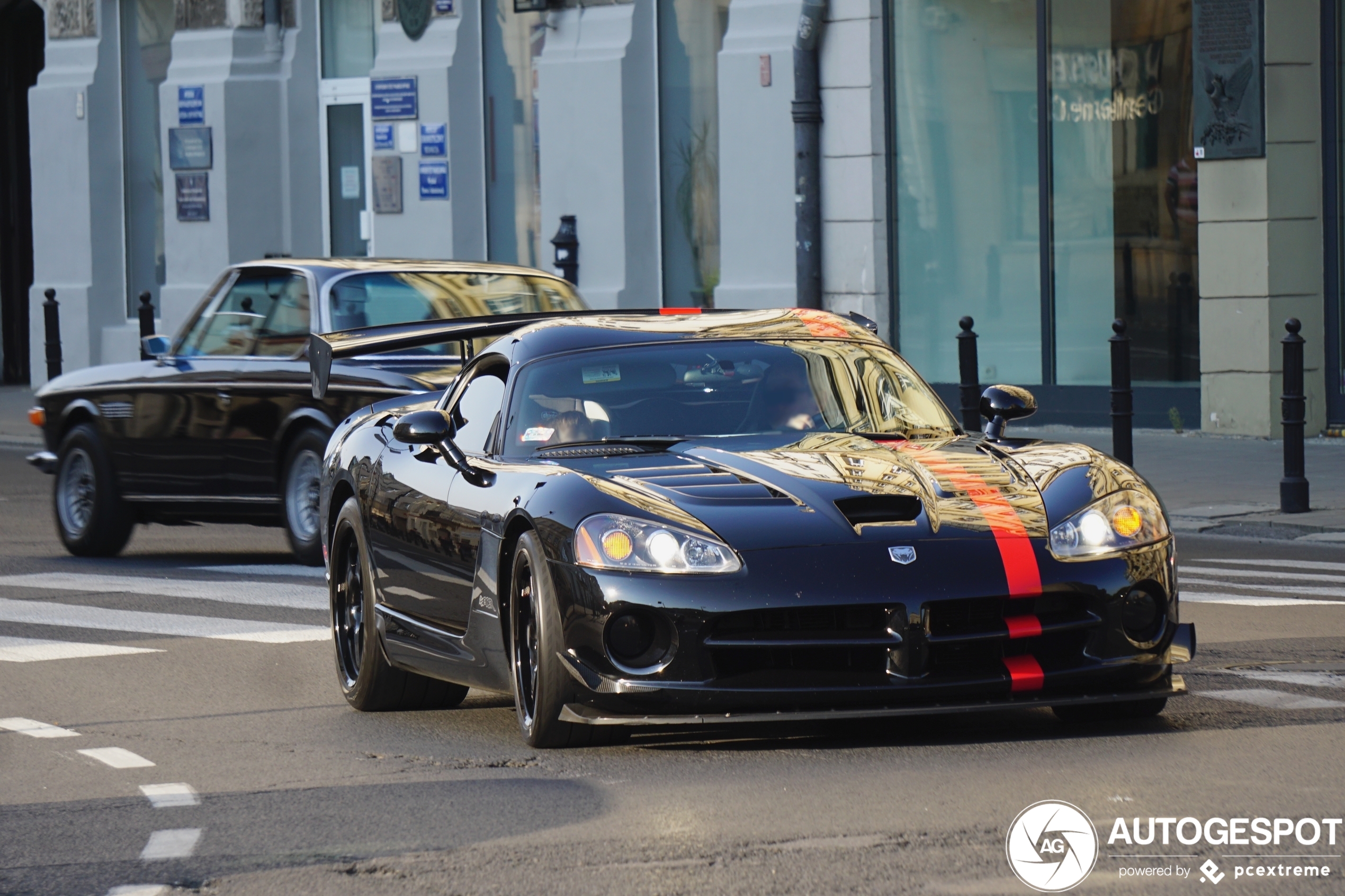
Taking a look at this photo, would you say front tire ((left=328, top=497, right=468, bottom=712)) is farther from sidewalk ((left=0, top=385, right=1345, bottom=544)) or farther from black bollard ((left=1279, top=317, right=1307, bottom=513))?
black bollard ((left=1279, top=317, right=1307, bottom=513))

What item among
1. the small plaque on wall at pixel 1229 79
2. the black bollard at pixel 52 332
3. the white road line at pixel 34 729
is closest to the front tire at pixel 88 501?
the white road line at pixel 34 729

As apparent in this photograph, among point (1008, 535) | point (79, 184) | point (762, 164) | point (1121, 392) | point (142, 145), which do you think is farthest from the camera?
point (142, 145)

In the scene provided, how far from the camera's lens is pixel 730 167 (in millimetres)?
21891

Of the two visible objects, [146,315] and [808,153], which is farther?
[146,315]

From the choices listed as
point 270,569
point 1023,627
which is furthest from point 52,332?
point 1023,627

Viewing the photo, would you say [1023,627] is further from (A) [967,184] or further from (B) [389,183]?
(B) [389,183]

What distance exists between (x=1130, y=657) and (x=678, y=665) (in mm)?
1297

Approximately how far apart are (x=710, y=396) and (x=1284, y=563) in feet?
17.1

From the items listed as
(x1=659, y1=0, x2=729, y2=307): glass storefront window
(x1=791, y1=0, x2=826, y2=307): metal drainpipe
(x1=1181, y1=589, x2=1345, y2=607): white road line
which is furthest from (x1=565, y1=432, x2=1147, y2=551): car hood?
(x1=659, y1=0, x2=729, y2=307): glass storefront window

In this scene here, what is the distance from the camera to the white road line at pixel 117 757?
7.08 metres

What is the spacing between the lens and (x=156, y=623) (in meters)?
10.5

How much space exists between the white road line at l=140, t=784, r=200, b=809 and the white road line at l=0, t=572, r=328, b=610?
4.10m

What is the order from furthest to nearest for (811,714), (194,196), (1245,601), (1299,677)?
(194,196) → (1245,601) → (1299,677) → (811,714)

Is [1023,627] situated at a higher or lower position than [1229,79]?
lower
